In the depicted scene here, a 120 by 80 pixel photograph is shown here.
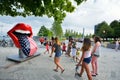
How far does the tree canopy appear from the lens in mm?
14523

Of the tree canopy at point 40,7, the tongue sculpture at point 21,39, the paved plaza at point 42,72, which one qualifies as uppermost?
the tree canopy at point 40,7

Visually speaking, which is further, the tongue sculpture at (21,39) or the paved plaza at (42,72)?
the tongue sculpture at (21,39)

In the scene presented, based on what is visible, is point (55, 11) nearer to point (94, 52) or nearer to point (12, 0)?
point (12, 0)

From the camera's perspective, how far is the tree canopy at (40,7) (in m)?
14.5

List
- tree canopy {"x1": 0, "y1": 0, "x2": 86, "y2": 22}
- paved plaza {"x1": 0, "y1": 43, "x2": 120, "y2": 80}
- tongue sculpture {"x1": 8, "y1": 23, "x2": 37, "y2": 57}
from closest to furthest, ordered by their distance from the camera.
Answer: paved plaza {"x1": 0, "y1": 43, "x2": 120, "y2": 80} → tree canopy {"x1": 0, "y1": 0, "x2": 86, "y2": 22} → tongue sculpture {"x1": 8, "y1": 23, "x2": 37, "y2": 57}

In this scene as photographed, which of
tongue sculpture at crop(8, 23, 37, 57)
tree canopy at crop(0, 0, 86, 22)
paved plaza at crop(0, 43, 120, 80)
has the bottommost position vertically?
paved plaza at crop(0, 43, 120, 80)

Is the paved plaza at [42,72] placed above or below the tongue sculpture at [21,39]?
below

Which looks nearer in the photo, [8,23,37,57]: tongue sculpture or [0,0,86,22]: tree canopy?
[0,0,86,22]: tree canopy

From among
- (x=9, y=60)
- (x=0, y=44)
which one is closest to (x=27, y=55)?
(x=9, y=60)

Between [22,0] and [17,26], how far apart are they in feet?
19.9

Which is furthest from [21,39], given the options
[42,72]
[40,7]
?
[42,72]

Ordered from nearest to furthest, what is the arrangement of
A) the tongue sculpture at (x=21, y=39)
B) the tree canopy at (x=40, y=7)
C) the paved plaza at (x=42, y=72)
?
the paved plaza at (x=42, y=72)
the tree canopy at (x=40, y=7)
the tongue sculpture at (x=21, y=39)

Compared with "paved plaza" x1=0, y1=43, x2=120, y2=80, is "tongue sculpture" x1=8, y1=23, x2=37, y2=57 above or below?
above

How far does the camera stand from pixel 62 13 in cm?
2034
